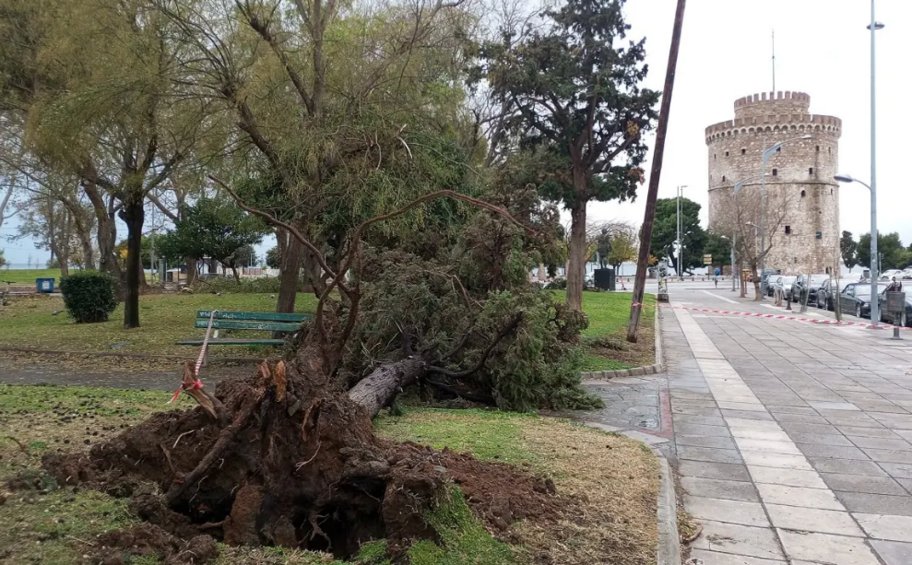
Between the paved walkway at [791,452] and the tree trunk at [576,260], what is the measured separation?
7.57 meters

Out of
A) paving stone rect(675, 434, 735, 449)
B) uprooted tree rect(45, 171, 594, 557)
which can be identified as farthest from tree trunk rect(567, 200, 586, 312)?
uprooted tree rect(45, 171, 594, 557)

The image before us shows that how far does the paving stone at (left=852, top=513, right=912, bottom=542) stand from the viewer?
477cm

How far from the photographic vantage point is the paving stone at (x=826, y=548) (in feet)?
14.4

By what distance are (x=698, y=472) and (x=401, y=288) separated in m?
4.36

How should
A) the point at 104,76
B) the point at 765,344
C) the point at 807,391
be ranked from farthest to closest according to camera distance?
the point at 765,344 → the point at 104,76 → the point at 807,391

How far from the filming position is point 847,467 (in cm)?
644

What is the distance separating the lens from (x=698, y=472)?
6.32 metres

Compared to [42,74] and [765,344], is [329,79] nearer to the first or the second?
[42,74]

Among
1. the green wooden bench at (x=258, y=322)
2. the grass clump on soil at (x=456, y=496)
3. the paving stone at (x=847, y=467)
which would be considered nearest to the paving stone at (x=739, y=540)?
the grass clump on soil at (x=456, y=496)

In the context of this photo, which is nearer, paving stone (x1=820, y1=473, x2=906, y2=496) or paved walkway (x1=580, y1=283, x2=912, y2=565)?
paved walkway (x1=580, y1=283, x2=912, y2=565)

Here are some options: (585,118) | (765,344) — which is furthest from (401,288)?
(585,118)

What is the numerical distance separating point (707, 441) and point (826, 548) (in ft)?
9.44

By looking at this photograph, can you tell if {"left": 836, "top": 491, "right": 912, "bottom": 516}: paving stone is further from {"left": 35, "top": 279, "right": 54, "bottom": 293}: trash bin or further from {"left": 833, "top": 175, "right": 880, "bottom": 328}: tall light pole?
{"left": 35, "top": 279, "right": 54, "bottom": 293}: trash bin

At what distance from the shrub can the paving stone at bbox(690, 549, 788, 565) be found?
57.1ft
